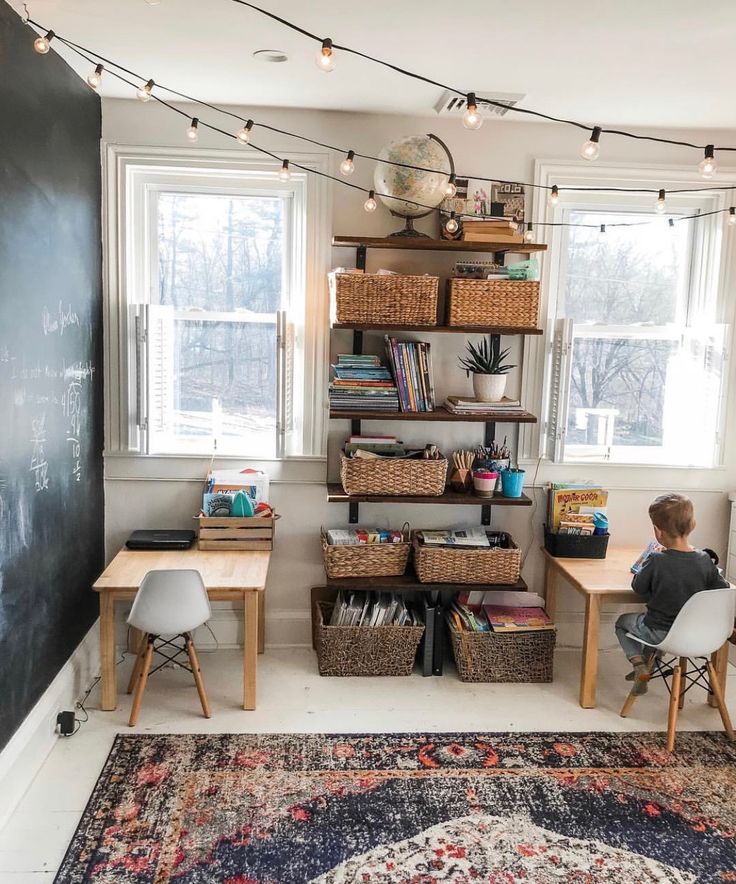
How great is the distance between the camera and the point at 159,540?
3.62 m

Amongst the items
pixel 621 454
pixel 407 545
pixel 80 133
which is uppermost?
pixel 80 133

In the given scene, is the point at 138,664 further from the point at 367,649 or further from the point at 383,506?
the point at 383,506

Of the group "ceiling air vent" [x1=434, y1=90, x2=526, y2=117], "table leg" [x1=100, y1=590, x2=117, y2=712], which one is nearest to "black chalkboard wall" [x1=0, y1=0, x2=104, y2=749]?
"table leg" [x1=100, y1=590, x2=117, y2=712]

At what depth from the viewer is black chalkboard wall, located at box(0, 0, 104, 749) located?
2533mm

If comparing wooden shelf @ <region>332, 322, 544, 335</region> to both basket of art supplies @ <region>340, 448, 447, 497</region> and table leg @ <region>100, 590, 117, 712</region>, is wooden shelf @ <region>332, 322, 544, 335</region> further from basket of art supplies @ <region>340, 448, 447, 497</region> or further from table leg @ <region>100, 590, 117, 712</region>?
table leg @ <region>100, 590, 117, 712</region>

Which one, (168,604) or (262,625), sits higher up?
(168,604)

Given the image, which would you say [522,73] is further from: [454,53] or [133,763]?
[133,763]

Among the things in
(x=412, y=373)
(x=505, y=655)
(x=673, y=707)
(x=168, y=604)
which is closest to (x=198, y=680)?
(x=168, y=604)

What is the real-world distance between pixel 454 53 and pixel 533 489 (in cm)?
207

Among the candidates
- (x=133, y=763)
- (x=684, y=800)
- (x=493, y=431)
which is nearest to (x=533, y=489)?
(x=493, y=431)

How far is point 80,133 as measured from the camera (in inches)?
129

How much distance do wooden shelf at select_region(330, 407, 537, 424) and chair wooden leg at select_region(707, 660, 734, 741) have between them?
4.20 feet

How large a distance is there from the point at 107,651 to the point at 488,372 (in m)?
2.04

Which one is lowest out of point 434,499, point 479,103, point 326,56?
point 434,499
